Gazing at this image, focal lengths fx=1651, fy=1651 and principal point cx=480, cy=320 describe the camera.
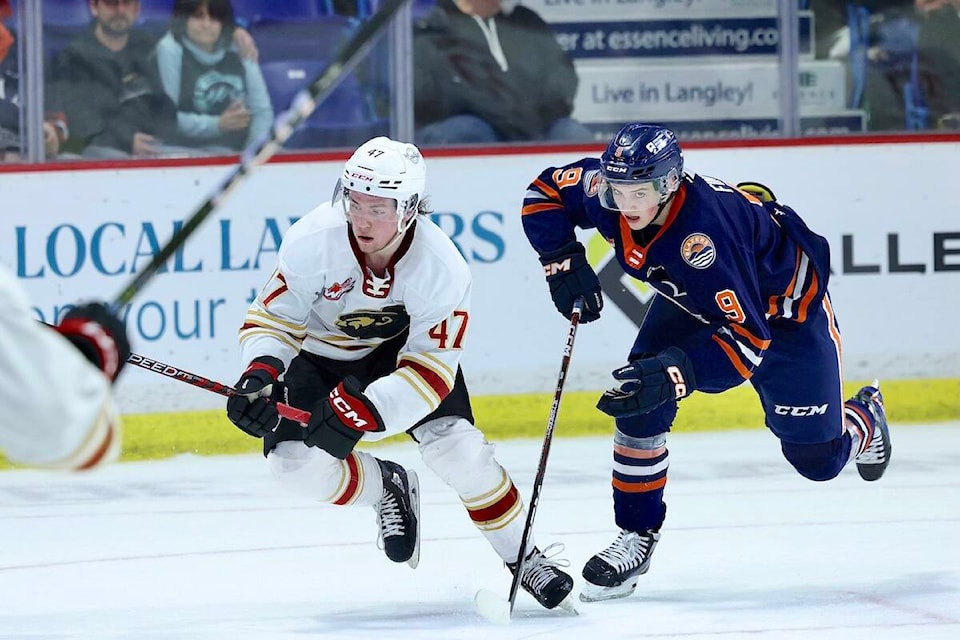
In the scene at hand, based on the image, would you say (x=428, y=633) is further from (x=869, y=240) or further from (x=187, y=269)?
(x=869, y=240)

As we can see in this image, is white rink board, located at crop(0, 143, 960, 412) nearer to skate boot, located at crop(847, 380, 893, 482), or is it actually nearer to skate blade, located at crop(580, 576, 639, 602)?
skate boot, located at crop(847, 380, 893, 482)

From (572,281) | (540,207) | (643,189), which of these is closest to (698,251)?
(643,189)

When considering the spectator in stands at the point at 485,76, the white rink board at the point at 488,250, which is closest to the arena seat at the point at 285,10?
the spectator in stands at the point at 485,76

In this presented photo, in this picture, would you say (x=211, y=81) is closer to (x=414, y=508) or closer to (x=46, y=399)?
(x=414, y=508)

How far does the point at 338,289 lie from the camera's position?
350 cm

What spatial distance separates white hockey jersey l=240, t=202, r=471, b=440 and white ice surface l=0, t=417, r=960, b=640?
494 millimetres

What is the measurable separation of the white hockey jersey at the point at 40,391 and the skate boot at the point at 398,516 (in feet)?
5.73

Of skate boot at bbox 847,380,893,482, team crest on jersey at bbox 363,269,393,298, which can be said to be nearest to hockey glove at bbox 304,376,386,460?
team crest on jersey at bbox 363,269,393,298

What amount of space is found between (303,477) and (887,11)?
362 cm

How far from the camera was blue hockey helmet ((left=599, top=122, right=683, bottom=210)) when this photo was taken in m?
3.41

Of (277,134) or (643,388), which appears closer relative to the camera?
(277,134)

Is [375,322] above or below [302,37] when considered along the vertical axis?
below

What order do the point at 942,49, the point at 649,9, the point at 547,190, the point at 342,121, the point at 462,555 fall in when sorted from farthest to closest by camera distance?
the point at 942,49, the point at 649,9, the point at 342,121, the point at 462,555, the point at 547,190

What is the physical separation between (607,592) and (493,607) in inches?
14.0
